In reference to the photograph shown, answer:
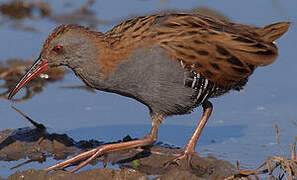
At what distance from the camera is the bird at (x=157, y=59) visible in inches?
215

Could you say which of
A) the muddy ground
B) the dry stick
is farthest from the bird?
the dry stick

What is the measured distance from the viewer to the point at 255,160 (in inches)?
233

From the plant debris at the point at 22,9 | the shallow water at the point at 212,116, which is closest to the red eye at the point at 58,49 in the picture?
the shallow water at the point at 212,116

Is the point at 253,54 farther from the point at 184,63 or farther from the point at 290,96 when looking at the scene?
the point at 290,96

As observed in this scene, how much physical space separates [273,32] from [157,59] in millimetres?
1161

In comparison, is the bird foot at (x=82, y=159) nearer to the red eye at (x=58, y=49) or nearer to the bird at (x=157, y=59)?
the bird at (x=157, y=59)

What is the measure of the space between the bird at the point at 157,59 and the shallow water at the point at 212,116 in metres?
0.71

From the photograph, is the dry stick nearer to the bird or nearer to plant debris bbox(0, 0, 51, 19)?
the bird

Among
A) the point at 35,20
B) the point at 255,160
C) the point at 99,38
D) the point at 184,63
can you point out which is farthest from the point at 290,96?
the point at 35,20

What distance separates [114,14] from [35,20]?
A: 992 millimetres

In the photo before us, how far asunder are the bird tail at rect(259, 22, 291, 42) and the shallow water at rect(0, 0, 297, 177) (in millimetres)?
925

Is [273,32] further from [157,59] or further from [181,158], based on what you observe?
[181,158]

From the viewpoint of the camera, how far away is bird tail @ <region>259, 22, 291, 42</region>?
600 centimetres

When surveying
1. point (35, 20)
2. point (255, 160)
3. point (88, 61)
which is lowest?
point (255, 160)
